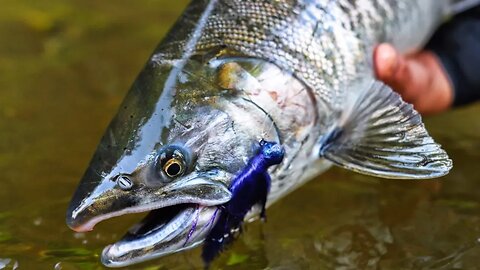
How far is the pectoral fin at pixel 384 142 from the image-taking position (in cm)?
176

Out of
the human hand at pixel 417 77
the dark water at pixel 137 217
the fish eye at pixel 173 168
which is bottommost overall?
the dark water at pixel 137 217

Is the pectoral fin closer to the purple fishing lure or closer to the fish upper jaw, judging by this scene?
the purple fishing lure

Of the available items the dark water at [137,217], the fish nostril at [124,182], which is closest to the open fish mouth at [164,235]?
the fish nostril at [124,182]

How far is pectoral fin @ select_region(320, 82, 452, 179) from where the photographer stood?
1760 mm

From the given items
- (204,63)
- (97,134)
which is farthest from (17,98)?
(204,63)

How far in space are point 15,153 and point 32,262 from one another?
25.0 inches

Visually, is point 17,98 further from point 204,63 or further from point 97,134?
point 204,63

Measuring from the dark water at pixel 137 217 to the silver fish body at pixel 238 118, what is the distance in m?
0.23

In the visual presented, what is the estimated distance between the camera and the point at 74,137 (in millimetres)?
2615

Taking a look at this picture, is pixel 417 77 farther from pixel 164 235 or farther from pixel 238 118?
pixel 164 235

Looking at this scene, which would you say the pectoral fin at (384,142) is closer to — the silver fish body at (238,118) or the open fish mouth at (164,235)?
the silver fish body at (238,118)

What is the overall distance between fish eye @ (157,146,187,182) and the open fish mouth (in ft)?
0.25

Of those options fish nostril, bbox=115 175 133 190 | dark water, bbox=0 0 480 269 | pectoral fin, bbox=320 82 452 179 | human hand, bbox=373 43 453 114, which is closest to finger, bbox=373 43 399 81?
human hand, bbox=373 43 453 114

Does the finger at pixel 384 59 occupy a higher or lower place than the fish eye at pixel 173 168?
higher
